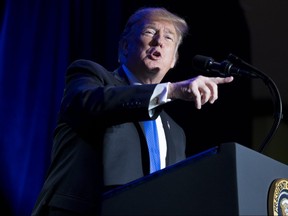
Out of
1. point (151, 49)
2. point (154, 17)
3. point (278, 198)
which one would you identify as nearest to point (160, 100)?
point (278, 198)

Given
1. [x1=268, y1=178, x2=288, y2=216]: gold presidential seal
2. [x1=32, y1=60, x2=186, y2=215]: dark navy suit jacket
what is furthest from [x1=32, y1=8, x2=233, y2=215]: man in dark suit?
[x1=268, y1=178, x2=288, y2=216]: gold presidential seal

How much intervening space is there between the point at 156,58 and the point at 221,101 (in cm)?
138

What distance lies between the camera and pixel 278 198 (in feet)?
3.67

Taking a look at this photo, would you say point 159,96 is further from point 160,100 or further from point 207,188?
point 207,188

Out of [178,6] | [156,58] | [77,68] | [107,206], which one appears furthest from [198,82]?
[178,6]

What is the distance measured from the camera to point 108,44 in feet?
9.90

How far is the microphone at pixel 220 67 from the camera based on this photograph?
56.7 inches

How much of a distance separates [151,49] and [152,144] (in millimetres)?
425

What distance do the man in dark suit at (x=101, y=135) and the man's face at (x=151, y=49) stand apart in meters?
0.13

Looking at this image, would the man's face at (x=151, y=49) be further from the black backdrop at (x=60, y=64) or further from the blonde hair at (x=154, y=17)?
the black backdrop at (x=60, y=64)

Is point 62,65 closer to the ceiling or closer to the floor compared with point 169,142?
closer to the ceiling

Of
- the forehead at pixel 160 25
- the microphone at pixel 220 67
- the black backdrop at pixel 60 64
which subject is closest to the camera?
the microphone at pixel 220 67

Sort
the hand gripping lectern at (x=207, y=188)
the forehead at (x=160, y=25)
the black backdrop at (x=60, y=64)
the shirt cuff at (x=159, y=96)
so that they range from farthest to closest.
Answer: the black backdrop at (x=60, y=64) → the forehead at (x=160, y=25) → the shirt cuff at (x=159, y=96) → the hand gripping lectern at (x=207, y=188)

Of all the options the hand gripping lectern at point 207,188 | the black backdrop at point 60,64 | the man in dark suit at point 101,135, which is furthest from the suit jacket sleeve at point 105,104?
the black backdrop at point 60,64
